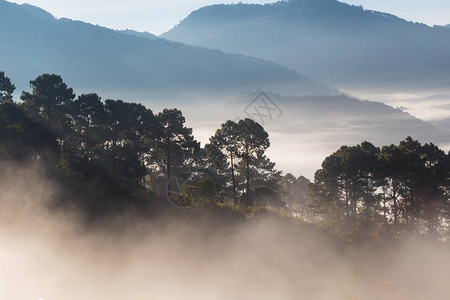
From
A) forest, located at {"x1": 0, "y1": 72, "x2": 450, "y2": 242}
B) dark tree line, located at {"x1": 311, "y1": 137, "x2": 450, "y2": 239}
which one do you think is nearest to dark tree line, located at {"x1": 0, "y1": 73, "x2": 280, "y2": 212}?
forest, located at {"x1": 0, "y1": 72, "x2": 450, "y2": 242}

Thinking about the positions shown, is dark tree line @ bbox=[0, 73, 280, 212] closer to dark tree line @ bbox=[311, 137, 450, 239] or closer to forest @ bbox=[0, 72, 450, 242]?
forest @ bbox=[0, 72, 450, 242]

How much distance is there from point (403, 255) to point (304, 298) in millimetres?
16746

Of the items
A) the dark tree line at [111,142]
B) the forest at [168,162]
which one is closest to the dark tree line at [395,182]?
the forest at [168,162]

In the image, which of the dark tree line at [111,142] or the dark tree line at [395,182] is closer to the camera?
the dark tree line at [111,142]

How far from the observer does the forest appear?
55.0 meters

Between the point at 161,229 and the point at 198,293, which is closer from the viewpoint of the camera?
the point at 198,293

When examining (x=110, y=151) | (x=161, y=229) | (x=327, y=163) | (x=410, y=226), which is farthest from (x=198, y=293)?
(x=410, y=226)

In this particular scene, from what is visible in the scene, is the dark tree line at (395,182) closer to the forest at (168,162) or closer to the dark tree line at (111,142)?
the forest at (168,162)

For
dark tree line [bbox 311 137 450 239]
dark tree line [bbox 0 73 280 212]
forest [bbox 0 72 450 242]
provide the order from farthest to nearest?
dark tree line [bbox 311 137 450 239] < dark tree line [bbox 0 73 280 212] < forest [bbox 0 72 450 242]

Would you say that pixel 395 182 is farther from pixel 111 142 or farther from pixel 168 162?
pixel 111 142

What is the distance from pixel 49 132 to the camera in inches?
2414

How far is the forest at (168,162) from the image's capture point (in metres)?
55.0

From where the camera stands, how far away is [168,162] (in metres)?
63.5

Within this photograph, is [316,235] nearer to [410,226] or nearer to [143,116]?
[410,226]
